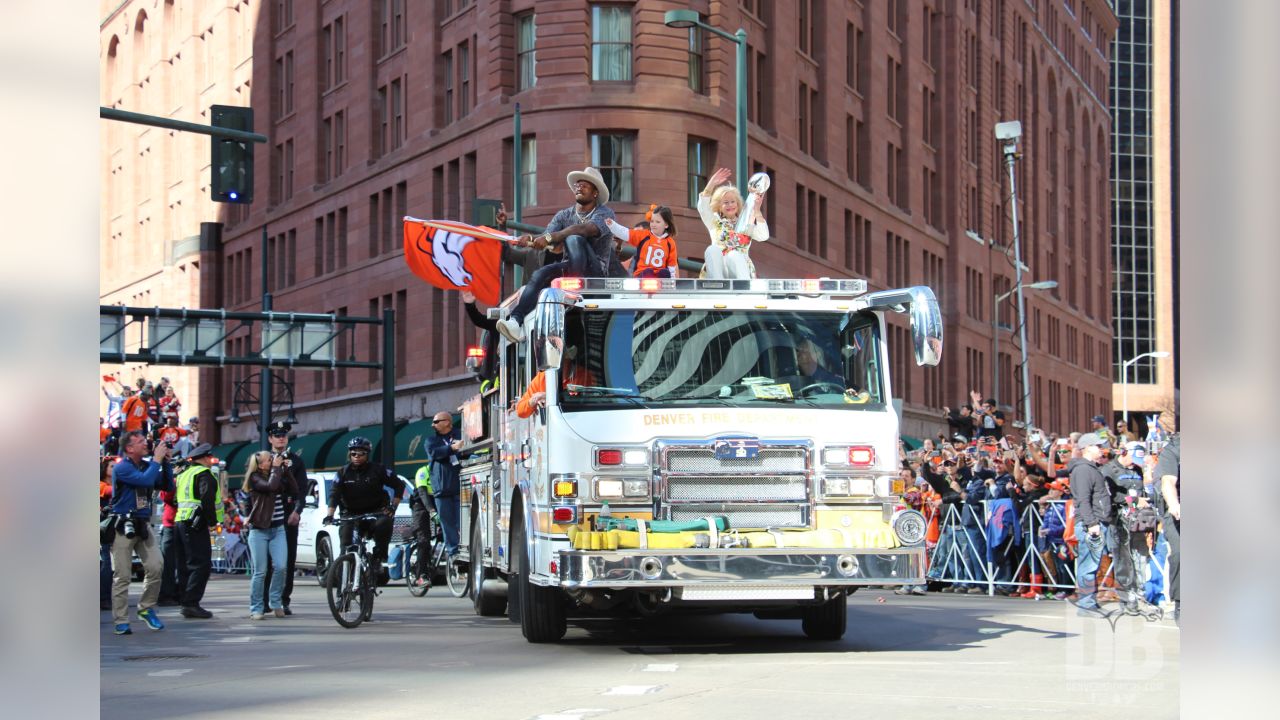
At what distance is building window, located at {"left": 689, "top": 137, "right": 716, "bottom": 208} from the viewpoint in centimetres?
4422

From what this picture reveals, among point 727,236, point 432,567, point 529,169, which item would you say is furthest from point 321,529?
point 529,169

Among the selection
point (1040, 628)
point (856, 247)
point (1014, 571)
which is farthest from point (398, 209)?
point (1040, 628)

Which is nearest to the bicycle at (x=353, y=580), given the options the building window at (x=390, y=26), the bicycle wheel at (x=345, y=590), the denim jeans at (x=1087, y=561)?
the bicycle wheel at (x=345, y=590)

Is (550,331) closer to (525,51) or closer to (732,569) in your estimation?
(732,569)

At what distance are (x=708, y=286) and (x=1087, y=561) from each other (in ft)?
21.3

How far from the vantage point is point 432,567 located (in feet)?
75.5

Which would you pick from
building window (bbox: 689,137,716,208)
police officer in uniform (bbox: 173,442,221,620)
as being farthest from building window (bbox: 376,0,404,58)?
police officer in uniform (bbox: 173,442,221,620)

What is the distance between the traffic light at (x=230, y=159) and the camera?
714 inches

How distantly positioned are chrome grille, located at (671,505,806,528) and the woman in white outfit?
2.56m

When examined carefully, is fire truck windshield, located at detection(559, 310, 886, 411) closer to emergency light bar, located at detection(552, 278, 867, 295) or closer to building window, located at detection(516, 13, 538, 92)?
emergency light bar, located at detection(552, 278, 867, 295)

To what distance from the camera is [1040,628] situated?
1552 centimetres
